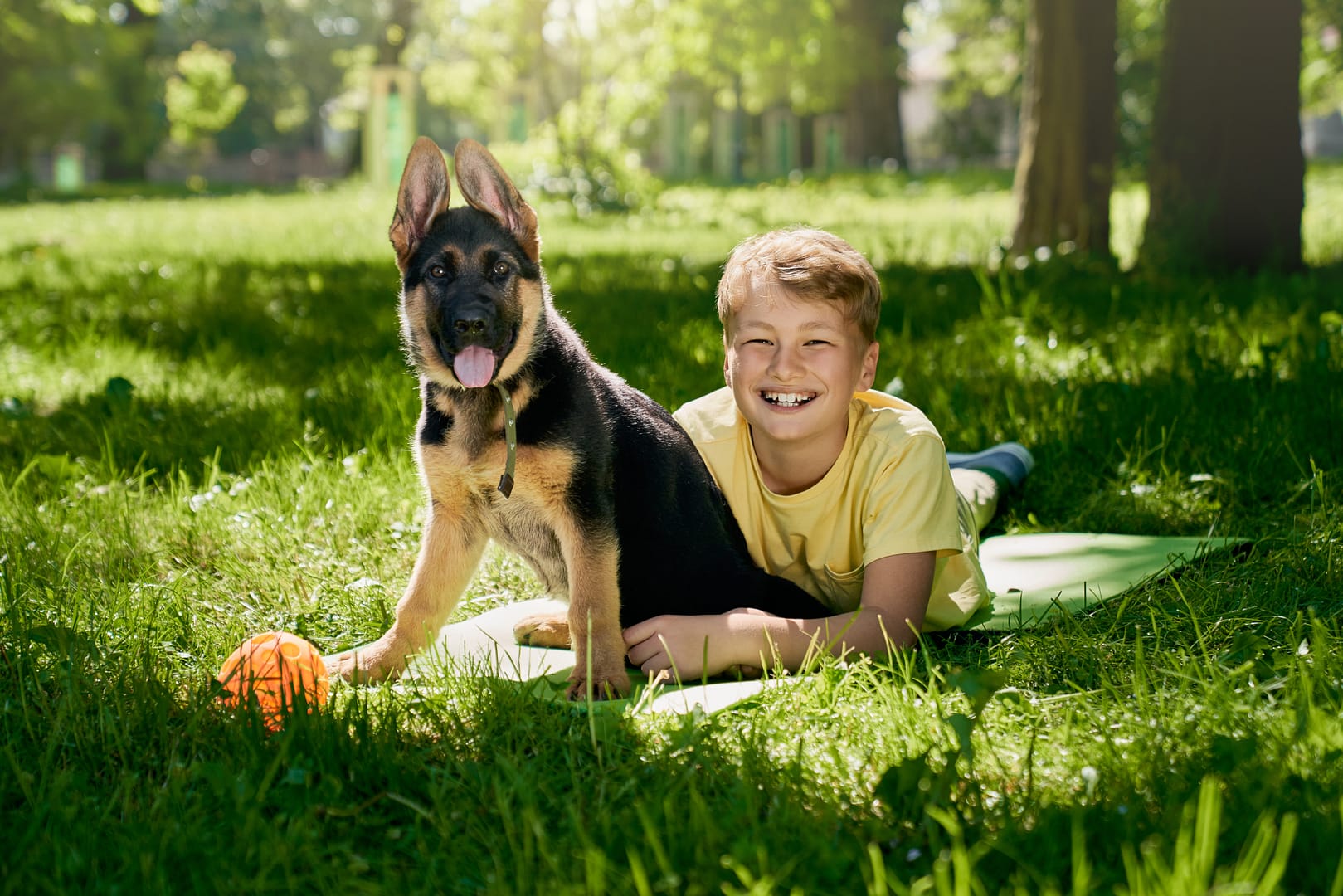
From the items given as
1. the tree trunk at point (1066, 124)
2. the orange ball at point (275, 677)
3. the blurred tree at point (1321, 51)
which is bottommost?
the orange ball at point (275, 677)

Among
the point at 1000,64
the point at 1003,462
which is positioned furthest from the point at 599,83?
the point at 1003,462

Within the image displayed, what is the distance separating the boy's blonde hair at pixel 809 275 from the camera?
3.43 m

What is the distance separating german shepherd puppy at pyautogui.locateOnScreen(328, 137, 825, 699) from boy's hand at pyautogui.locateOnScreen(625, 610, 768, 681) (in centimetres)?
12

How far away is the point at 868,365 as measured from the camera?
3672 millimetres

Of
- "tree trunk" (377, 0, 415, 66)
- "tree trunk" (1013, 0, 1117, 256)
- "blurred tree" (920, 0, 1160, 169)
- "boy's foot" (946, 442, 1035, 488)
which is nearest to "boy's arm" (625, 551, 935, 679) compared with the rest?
"boy's foot" (946, 442, 1035, 488)

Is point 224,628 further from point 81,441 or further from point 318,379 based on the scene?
point 318,379

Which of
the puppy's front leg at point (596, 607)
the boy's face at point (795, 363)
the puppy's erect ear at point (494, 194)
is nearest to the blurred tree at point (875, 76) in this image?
the boy's face at point (795, 363)

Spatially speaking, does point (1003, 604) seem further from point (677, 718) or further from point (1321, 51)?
point (1321, 51)

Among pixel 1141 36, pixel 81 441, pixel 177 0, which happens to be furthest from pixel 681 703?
pixel 1141 36

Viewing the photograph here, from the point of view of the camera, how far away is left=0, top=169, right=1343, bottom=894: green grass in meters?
2.13

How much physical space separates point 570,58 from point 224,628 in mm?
52650

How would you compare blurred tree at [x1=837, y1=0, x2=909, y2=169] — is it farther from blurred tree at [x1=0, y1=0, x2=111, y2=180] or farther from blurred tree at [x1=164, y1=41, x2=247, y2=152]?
blurred tree at [x1=164, y1=41, x2=247, y2=152]

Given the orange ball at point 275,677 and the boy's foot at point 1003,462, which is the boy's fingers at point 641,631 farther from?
the boy's foot at point 1003,462

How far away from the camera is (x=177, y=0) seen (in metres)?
18.9
